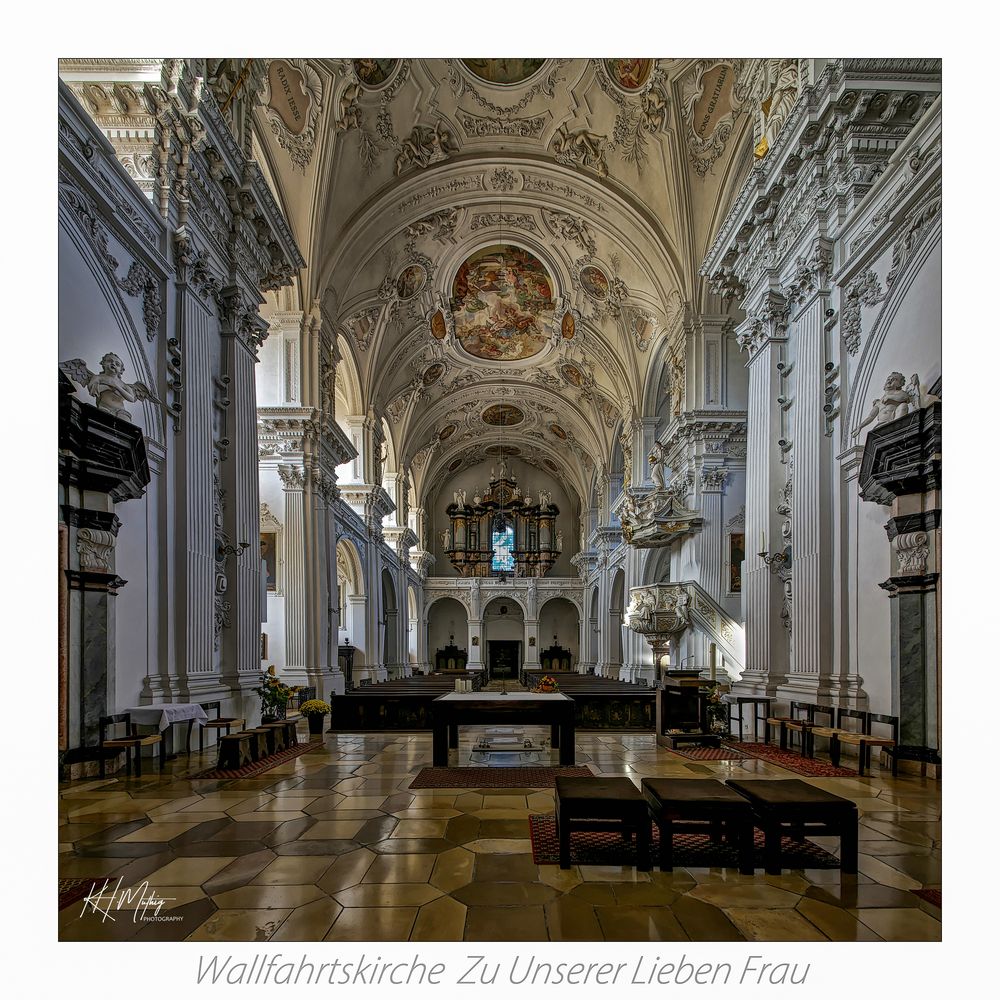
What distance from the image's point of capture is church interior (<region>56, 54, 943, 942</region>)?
164 inches

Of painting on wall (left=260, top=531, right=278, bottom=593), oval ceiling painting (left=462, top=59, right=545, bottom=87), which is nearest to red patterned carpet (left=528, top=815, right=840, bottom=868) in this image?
painting on wall (left=260, top=531, right=278, bottom=593)

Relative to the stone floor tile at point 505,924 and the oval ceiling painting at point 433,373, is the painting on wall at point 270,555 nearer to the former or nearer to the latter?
the oval ceiling painting at point 433,373

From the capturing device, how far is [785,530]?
32.0 feet

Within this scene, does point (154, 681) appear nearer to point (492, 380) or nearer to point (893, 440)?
point (893, 440)

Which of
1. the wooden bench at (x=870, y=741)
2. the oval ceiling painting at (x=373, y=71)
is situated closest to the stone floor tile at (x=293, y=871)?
the wooden bench at (x=870, y=741)

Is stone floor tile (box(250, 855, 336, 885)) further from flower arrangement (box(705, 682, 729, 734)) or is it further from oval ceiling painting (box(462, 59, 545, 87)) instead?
oval ceiling painting (box(462, 59, 545, 87))

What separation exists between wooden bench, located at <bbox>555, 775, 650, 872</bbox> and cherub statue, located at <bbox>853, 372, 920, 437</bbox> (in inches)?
175

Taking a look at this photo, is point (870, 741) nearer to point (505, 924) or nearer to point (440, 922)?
point (505, 924)

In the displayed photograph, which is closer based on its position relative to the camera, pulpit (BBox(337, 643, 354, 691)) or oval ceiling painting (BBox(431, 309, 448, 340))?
pulpit (BBox(337, 643, 354, 691))

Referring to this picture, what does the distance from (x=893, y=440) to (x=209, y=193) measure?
8032 millimetres

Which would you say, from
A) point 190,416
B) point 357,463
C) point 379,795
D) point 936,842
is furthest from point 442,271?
point 936,842

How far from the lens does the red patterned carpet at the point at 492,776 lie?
22.2 ft

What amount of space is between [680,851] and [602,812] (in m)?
0.60

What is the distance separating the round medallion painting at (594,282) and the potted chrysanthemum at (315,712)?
1314cm
